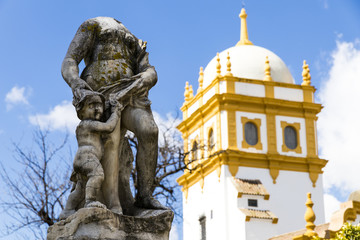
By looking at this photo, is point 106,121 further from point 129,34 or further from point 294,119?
point 294,119

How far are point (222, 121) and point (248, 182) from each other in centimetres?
339

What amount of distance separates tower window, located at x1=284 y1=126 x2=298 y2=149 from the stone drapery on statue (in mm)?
36337

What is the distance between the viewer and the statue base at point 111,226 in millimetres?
5586

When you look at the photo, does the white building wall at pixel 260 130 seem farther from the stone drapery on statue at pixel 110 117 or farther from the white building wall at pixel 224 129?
the stone drapery on statue at pixel 110 117

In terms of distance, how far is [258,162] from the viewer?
41.1 meters

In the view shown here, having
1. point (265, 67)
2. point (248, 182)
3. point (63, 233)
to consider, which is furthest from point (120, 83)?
point (265, 67)

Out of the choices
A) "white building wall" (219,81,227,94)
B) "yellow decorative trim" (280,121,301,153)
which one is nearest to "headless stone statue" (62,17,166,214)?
"white building wall" (219,81,227,94)

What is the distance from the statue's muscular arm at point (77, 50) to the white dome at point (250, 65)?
36784 mm

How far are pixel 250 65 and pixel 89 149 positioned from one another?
38232mm

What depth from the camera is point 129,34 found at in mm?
6551

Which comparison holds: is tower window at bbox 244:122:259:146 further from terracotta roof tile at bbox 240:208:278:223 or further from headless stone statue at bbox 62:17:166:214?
headless stone statue at bbox 62:17:166:214

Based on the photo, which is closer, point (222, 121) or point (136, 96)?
point (136, 96)

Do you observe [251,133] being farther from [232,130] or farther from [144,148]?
[144,148]

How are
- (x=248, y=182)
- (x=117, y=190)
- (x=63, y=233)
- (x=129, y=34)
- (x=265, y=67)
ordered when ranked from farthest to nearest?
(x=265, y=67) → (x=248, y=182) → (x=129, y=34) → (x=117, y=190) → (x=63, y=233)
